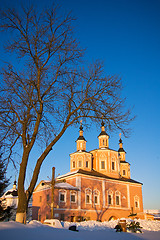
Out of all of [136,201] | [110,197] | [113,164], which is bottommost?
[136,201]

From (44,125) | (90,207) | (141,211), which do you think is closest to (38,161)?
(44,125)

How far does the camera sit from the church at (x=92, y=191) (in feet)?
98.6

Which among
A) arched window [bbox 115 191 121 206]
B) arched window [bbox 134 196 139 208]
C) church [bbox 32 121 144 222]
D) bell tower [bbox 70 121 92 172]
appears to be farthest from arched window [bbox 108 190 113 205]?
arched window [bbox 134 196 139 208]

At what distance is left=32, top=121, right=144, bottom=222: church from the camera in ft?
98.6

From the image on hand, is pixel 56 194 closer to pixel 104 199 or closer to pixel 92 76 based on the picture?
pixel 104 199

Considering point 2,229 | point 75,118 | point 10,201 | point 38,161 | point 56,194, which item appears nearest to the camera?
point 2,229

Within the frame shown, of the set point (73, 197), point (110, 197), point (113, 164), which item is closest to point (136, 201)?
point (110, 197)

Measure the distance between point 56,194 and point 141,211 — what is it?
56.9ft

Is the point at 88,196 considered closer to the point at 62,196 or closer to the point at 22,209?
the point at 62,196

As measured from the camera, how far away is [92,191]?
33.0 meters

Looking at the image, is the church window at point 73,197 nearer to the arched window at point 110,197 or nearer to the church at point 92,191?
the church at point 92,191

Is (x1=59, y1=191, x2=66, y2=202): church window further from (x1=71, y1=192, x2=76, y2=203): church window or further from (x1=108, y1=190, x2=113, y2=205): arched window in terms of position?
(x1=108, y1=190, x2=113, y2=205): arched window

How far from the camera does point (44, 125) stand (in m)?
9.30

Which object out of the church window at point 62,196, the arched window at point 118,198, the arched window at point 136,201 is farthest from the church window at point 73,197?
the arched window at point 136,201
